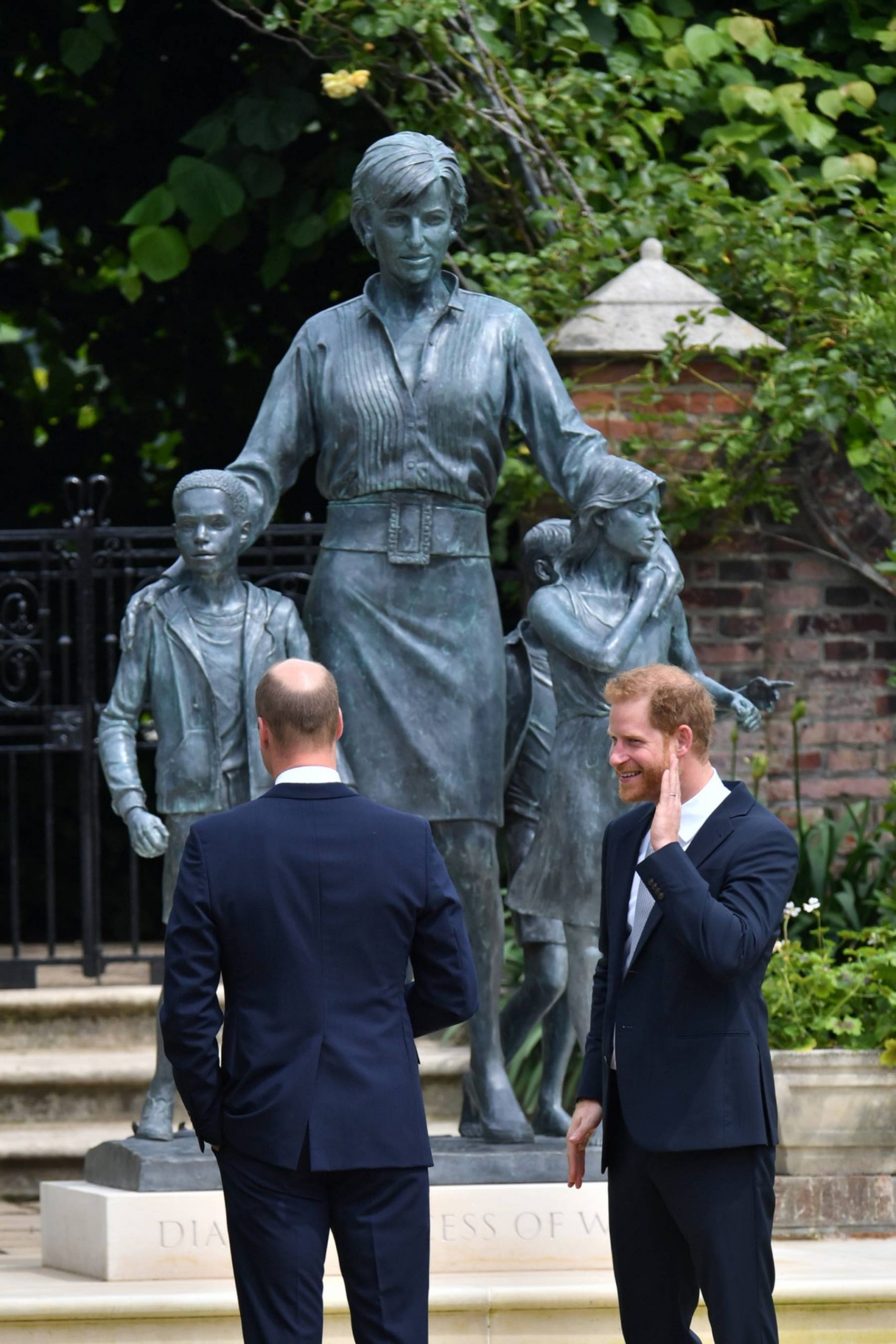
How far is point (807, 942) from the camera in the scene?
725 centimetres

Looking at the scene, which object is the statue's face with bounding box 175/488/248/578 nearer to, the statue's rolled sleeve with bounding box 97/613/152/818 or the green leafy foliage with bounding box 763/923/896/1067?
the statue's rolled sleeve with bounding box 97/613/152/818

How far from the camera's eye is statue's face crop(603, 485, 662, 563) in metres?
5.07

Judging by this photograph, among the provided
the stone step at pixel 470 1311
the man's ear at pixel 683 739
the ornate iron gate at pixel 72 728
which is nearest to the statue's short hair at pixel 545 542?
the ornate iron gate at pixel 72 728

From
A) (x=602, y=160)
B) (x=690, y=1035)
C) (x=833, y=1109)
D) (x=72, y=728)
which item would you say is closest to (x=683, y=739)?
(x=690, y=1035)

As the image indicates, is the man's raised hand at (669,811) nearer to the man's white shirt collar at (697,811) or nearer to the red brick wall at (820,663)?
the man's white shirt collar at (697,811)

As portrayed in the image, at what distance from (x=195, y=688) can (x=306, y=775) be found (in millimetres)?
1804

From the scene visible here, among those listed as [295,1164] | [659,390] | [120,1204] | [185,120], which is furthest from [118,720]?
[185,120]

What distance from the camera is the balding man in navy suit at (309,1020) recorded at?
338 centimetres

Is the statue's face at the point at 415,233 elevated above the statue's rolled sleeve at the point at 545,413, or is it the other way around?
the statue's face at the point at 415,233

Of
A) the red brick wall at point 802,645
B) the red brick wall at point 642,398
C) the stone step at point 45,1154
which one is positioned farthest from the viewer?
the red brick wall at point 802,645

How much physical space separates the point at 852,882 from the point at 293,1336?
4.14m

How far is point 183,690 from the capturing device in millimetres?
5230

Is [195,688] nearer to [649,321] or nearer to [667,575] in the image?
[667,575]

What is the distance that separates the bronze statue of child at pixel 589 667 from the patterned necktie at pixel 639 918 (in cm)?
147
